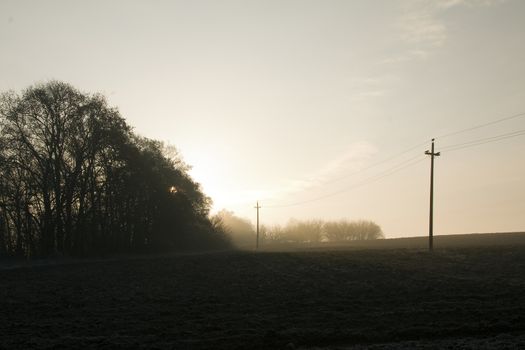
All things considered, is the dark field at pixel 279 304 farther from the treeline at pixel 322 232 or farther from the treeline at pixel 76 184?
the treeline at pixel 322 232

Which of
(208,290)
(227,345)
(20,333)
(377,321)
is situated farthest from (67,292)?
(377,321)

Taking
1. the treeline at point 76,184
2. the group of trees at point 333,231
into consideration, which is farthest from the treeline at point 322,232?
the treeline at point 76,184

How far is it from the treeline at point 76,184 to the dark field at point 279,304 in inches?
617

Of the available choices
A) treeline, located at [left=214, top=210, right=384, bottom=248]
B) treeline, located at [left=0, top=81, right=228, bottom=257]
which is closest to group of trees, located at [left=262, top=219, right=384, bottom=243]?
treeline, located at [left=214, top=210, right=384, bottom=248]

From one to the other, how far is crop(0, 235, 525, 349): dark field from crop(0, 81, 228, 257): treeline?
51.5 feet

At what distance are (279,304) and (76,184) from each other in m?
39.4

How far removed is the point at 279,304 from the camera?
2716 centimetres

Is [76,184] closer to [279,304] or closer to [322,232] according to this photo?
[279,304]

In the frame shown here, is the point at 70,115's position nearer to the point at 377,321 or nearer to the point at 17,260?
the point at 17,260

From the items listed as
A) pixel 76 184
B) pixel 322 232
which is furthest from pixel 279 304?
pixel 322 232

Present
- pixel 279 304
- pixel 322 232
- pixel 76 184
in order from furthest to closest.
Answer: pixel 322 232, pixel 76 184, pixel 279 304

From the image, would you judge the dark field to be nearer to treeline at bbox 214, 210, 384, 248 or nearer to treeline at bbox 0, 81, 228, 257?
treeline at bbox 0, 81, 228, 257

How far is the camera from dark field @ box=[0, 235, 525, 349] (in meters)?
20.3

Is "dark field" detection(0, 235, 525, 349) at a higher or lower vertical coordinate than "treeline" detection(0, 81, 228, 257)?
lower
